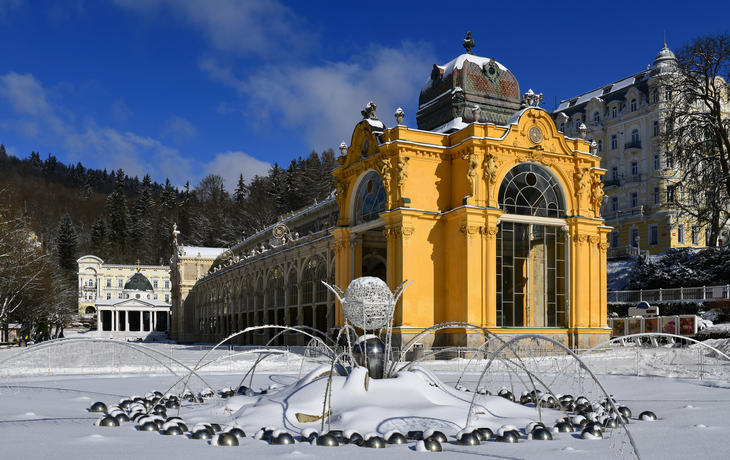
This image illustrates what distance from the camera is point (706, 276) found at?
42875mm

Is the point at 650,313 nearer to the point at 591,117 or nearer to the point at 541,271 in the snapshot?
the point at 541,271

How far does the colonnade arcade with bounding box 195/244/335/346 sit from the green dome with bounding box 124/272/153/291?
5163cm

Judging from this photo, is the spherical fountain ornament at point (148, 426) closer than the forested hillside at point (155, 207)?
Yes

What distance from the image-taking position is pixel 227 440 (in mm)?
10789

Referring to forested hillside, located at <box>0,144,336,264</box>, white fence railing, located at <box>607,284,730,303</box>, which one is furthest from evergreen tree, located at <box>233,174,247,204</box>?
white fence railing, located at <box>607,284,730,303</box>

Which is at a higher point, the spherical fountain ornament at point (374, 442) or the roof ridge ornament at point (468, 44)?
the roof ridge ornament at point (468, 44)

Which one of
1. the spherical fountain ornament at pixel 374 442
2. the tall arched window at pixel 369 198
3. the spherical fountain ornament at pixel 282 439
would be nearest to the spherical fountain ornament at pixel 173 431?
the spherical fountain ornament at pixel 282 439

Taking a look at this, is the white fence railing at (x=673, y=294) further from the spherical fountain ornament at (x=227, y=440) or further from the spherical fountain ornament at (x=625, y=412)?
the spherical fountain ornament at (x=227, y=440)

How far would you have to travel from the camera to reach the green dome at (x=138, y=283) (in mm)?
123625

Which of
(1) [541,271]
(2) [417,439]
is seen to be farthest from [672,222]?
(2) [417,439]

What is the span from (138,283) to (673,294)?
10194 cm

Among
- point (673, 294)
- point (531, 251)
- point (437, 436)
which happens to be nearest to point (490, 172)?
point (531, 251)

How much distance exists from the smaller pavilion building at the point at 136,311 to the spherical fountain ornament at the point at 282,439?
10516 cm

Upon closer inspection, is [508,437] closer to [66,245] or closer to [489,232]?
[489,232]
